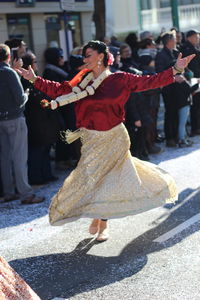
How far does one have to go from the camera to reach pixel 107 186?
5777mm

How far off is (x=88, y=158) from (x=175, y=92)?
4802 millimetres

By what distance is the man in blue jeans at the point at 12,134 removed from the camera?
717cm

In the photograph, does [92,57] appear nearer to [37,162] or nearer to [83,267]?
[83,267]

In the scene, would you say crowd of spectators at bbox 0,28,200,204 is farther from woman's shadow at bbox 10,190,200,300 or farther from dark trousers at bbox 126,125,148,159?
woman's shadow at bbox 10,190,200,300

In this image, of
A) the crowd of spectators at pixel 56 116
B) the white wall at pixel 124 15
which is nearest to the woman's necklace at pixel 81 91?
the crowd of spectators at pixel 56 116

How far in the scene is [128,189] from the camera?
5.74 metres

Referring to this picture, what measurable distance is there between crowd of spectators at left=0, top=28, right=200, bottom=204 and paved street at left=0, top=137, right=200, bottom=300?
0.65 meters

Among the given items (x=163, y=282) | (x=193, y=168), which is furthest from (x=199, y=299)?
(x=193, y=168)

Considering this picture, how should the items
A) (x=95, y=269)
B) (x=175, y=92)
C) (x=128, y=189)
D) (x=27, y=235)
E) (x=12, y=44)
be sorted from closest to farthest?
(x=95, y=269)
(x=128, y=189)
(x=27, y=235)
(x=12, y=44)
(x=175, y=92)

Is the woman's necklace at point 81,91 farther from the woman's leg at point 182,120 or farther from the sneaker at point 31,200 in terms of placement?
the woman's leg at point 182,120

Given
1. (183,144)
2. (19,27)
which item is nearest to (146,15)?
(19,27)

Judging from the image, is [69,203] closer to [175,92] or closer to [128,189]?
[128,189]

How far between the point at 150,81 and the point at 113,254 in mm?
1555

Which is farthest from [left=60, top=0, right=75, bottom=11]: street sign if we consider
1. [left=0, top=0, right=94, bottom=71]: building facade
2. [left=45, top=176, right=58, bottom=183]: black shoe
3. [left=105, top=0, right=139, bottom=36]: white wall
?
[left=105, top=0, right=139, bottom=36]: white wall
